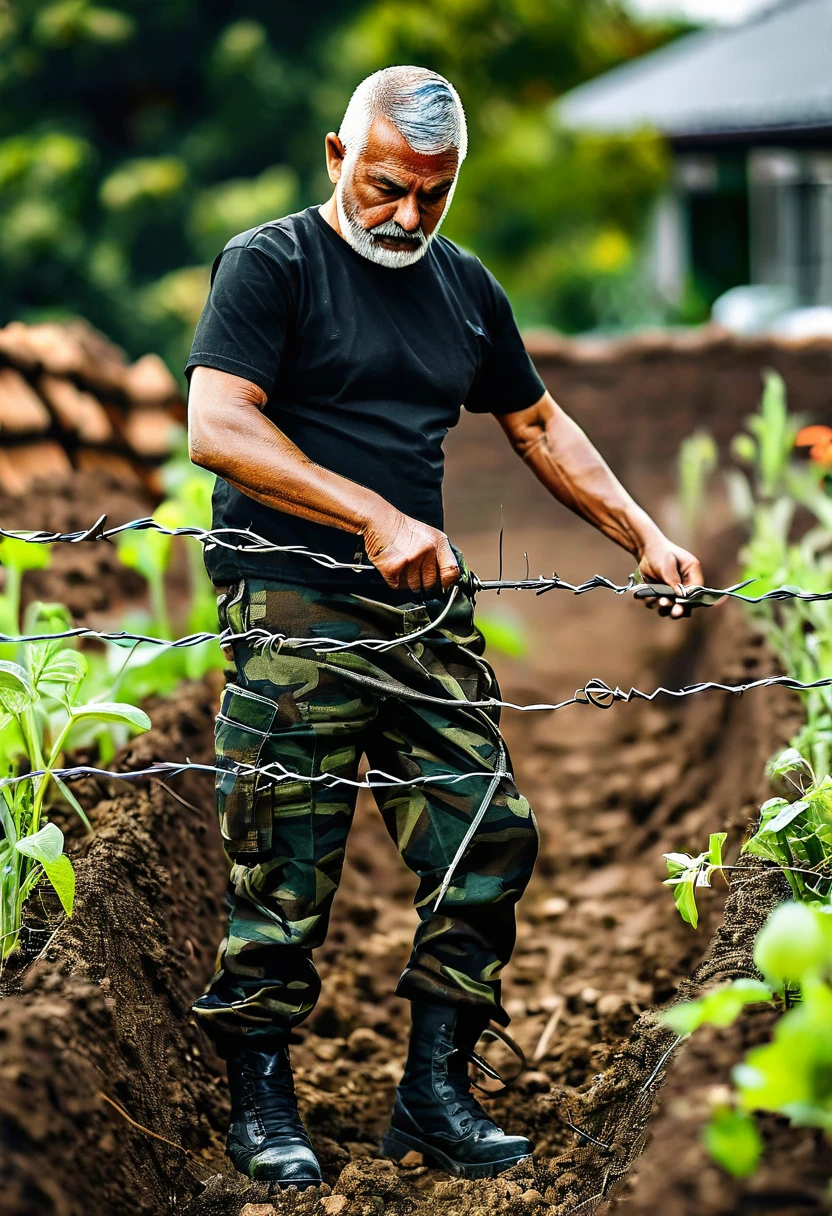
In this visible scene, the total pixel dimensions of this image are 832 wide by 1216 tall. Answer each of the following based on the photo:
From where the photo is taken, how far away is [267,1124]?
2375mm

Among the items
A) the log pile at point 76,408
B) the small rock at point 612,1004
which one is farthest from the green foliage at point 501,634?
the small rock at point 612,1004

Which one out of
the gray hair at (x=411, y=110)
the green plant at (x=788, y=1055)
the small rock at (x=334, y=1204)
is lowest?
Answer: the small rock at (x=334, y=1204)

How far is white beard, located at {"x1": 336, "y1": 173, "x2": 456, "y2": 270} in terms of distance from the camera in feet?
7.74

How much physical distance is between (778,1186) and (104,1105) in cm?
102

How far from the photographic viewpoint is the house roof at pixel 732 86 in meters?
14.8

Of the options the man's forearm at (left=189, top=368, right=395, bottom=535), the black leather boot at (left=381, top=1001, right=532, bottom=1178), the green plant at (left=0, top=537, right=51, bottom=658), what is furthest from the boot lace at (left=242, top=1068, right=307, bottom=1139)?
the green plant at (left=0, top=537, right=51, bottom=658)

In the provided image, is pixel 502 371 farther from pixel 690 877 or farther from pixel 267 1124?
pixel 267 1124

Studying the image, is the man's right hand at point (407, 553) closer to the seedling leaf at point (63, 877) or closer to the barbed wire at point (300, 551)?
the barbed wire at point (300, 551)

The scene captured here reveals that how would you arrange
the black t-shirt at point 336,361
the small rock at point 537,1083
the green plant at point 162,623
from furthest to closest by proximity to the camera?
the green plant at point 162,623 → the small rock at point 537,1083 → the black t-shirt at point 336,361

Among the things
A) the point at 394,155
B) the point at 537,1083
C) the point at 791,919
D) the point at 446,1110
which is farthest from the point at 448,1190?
the point at 394,155

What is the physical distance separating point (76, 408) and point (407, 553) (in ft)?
12.8

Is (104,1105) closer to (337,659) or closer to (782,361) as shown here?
(337,659)

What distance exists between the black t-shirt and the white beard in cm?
4

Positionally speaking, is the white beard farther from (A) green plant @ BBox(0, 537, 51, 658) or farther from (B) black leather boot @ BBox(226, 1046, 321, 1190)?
(B) black leather boot @ BBox(226, 1046, 321, 1190)
